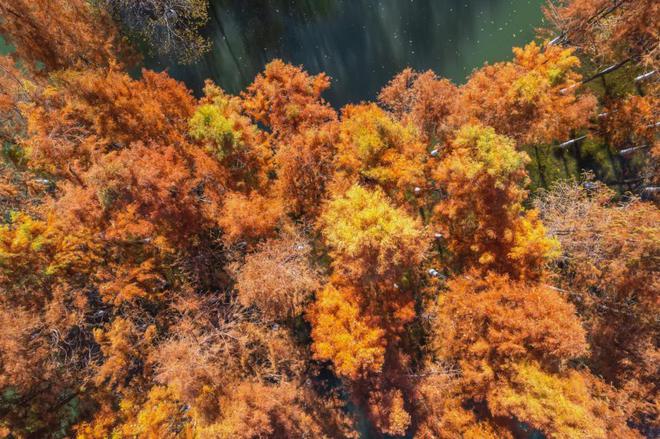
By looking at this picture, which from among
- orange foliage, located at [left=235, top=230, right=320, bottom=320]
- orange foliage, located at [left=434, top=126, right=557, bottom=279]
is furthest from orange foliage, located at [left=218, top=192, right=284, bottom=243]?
orange foliage, located at [left=434, top=126, right=557, bottom=279]

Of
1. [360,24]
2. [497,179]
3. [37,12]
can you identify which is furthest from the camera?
[360,24]

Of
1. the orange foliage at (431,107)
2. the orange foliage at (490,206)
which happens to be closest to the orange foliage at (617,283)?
the orange foliage at (490,206)

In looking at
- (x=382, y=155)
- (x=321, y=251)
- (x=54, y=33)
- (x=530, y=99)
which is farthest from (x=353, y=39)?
(x=54, y=33)

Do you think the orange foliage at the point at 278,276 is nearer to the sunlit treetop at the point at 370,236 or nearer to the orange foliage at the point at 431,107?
the sunlit treetop at the point at 370,236

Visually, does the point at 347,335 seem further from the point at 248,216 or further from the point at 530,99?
the point at 530,99

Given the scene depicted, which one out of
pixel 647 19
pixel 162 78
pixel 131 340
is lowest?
pixel 131 340

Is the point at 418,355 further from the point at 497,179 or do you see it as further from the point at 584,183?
the point at 584,183

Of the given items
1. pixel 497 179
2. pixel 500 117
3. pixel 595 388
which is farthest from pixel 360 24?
pixel 595 388
